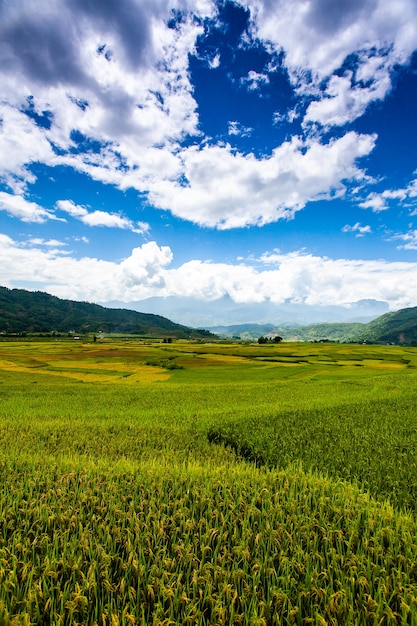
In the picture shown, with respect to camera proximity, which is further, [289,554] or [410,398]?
[410,398]

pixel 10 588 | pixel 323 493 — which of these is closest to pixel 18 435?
pixel 10 588

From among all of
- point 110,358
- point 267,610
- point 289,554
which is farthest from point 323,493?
point 110,358

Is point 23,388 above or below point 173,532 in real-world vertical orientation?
below

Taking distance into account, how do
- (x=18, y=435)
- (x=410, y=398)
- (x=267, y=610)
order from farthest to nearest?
(x=410, y=398) < (x=18, y=435) < (x=267, y=610)

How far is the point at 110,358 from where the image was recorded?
60375 millimetres

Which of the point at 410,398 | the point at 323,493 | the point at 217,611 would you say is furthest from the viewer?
the point at 410,398

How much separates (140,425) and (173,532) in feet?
29.1

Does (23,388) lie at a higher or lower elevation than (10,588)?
lower

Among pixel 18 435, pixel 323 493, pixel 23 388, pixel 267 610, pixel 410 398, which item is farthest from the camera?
pixel 23 388

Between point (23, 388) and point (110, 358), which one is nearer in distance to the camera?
point (23, 388)

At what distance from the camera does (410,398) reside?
1800 centimetres

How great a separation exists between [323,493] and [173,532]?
270 centimetres

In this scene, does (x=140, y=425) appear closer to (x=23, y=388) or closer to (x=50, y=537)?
(x=50, y=537)

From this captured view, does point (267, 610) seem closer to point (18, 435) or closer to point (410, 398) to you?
point (18, 435)
